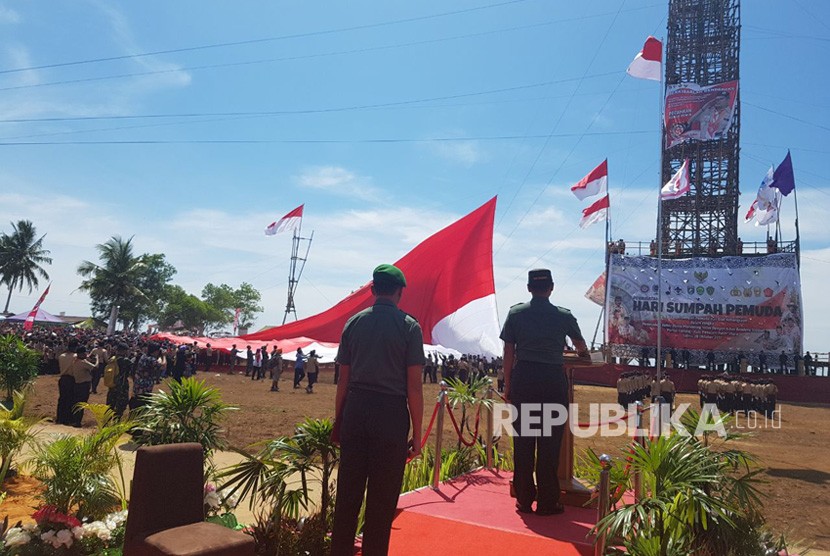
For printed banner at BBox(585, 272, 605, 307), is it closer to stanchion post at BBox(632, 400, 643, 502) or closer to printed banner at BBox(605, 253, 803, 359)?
printed banner at BBox(605, 253, 803, 359)

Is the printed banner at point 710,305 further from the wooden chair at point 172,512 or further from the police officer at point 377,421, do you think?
the wooden chair at point 172,512

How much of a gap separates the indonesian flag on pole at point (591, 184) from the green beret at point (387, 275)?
20.8 metres

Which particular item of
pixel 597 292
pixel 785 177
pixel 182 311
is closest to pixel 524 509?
pixel 785 177

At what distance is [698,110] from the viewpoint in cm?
2461

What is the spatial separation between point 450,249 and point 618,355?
1887 cm

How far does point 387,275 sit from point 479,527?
6.49 ft

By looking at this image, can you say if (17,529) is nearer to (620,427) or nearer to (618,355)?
(620,427)

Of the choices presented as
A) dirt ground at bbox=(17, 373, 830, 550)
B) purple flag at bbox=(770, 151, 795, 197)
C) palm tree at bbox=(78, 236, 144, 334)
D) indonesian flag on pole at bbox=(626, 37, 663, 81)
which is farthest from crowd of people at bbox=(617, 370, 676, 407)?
palm tree at bbox=(78, 236, 144, 334)

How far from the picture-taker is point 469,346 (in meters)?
13.6

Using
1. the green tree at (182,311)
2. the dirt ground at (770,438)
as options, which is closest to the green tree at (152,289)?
the green tree at (182,311)

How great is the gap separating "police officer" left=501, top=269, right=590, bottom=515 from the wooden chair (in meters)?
2.03

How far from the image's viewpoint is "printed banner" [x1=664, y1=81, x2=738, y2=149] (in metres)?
23.4

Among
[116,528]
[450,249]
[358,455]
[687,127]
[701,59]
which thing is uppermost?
[701,59]

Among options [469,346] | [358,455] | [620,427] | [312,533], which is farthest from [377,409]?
[620,427]
